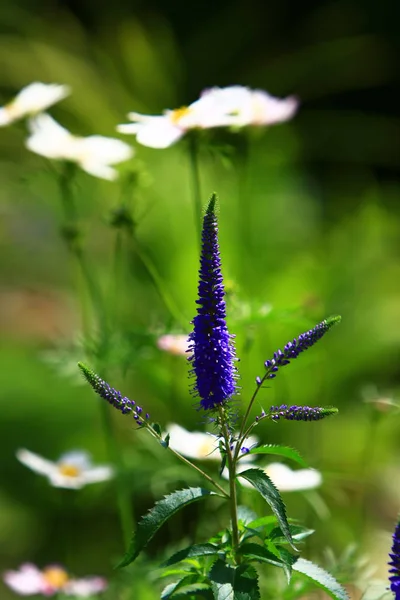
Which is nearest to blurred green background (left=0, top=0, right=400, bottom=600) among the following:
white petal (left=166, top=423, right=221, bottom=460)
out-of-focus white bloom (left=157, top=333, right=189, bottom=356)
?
out-of-focus white bloom (left=157, top=333, right=189, bottom=356)

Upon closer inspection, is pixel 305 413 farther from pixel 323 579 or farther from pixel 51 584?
pixel 51 584

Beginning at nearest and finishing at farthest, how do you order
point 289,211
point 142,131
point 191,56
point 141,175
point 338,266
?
1. point 142,131
2. point 141,175
3. point 338,266
4. point 289,211
5. point 191,56

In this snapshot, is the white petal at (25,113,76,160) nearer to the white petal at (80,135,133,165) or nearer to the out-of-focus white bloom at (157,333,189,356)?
the white petal at (80,135,133,165)

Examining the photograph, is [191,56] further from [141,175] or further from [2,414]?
[141,175]

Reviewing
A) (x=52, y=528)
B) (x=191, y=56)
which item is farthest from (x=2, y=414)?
(x=191, y=56)

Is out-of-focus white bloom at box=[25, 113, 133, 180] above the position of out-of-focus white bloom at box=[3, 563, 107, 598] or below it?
above

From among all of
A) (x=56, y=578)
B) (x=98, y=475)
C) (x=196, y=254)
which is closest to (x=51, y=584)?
(x=56, y=578)

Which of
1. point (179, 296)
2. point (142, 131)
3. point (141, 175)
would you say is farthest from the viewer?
point (179, 296)
